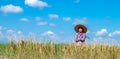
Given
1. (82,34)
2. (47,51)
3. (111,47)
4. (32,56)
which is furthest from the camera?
(82,34)

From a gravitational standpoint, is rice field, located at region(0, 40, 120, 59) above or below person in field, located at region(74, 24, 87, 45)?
below

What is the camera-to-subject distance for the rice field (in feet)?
29.8

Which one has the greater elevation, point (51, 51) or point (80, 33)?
point (80, 33)

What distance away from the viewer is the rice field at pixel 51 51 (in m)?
9.08

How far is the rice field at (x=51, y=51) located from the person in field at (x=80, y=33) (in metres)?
3.23

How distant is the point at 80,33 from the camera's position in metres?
14.4

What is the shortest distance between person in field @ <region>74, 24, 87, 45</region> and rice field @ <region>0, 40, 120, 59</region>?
3226 mm

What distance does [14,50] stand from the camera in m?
10.1

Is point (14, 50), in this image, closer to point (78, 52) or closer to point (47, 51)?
point (47, 51)

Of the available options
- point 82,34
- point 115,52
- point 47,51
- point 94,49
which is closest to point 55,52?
point 47,51

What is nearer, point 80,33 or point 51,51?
point 51,51

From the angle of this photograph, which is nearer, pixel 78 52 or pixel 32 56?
pixel 32 56

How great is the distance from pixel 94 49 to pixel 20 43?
213cm

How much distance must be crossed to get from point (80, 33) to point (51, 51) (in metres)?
4.80
